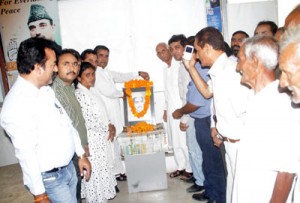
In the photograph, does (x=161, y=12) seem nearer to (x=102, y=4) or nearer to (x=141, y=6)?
(x=141, y=6)

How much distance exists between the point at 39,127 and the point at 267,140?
1306 mm

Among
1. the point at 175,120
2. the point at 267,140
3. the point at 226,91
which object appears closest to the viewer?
the point at 267,140

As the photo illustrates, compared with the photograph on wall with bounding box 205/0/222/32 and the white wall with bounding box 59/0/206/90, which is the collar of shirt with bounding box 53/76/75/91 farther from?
the photograph on wall with bounding box 205/0/222/32

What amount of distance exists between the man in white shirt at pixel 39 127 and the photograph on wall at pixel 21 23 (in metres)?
3.00

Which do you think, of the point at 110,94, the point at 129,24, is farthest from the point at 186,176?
the point at 129,24

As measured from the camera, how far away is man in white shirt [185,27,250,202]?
211 cm

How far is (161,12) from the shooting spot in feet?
14.5

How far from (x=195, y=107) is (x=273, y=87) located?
151 centimetres

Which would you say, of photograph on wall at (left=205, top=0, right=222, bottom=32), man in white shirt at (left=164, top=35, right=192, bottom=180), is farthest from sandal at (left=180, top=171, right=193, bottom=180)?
photograph on wall at (left=205, top=0, right=222, bottom=32)

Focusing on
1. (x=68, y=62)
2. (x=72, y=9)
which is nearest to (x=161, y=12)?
(x=72, y=9)

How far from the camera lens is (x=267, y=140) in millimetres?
1410

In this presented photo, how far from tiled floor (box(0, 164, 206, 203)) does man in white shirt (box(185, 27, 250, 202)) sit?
1175mm

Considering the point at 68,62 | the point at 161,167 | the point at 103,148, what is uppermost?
the point at 68,62

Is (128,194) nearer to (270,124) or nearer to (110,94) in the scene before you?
(110,94)
